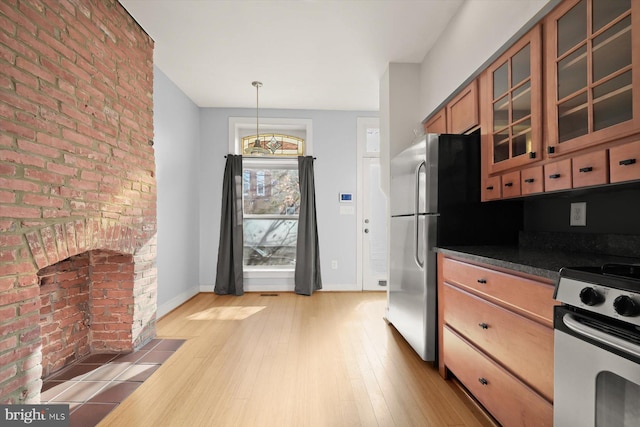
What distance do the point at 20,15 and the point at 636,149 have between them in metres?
2.80

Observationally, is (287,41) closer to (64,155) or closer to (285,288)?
(64,155)

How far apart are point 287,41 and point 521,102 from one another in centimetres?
209

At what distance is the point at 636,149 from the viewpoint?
1.21 m

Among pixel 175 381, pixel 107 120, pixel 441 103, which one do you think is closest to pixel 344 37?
pixel 441 103

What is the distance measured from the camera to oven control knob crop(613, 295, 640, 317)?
87 centimetres

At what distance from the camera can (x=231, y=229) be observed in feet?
15.4

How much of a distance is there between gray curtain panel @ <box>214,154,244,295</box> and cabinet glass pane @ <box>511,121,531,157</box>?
12.0 feet

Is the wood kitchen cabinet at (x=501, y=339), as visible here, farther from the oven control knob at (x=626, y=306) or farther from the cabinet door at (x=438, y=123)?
the cabinet door at (x=438, y=123)

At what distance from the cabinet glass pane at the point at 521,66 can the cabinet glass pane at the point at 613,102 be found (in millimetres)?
534

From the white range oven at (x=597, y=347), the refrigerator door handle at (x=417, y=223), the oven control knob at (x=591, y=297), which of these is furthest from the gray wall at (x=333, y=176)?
the oven control knob at (x=591, y=297)

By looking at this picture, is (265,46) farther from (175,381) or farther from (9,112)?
(175,381)

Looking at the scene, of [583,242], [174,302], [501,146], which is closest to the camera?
[583,242]

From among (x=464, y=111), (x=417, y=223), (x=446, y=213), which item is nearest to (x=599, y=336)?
(x=446, y=213)

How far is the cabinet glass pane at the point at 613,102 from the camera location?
1224 mm
